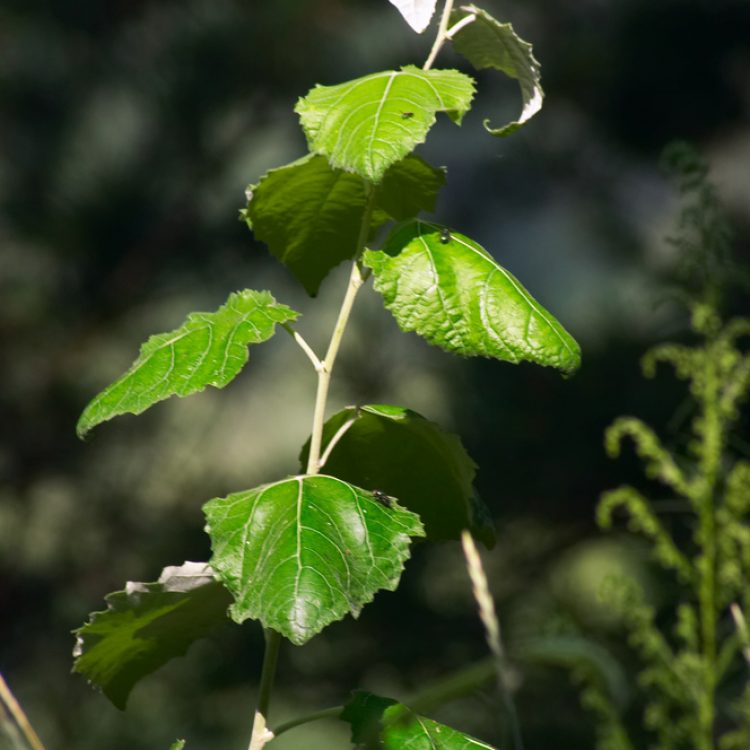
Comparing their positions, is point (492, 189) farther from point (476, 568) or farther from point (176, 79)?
point (476, 568)

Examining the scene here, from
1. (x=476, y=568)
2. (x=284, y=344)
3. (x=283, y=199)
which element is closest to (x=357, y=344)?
(x=284, y=344)

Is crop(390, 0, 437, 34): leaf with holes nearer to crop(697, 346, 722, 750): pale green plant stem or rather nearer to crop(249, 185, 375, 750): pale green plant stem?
crop(249, 185, 375, 750): pale green plant stem

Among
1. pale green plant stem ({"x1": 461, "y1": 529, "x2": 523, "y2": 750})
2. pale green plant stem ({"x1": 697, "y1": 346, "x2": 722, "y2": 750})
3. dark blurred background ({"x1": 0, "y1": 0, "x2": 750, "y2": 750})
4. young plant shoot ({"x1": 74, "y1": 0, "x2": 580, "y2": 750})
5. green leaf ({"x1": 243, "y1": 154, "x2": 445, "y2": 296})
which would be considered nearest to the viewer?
pale green plant stem ({"x1": 461, "y1": 529, "x2": 523, "y2": 750})

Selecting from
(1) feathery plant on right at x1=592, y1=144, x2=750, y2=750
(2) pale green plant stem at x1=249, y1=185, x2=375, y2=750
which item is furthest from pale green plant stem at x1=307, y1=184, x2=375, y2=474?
(1) feathery plant on right at x1=592, y1=144, x2=750, y2=750

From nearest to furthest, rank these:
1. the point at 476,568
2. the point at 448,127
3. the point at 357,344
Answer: the point at 476,568, the point at 357,344, the point at 448,127

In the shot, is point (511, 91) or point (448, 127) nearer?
point (511, 91)

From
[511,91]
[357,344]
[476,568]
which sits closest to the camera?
[476,568]
